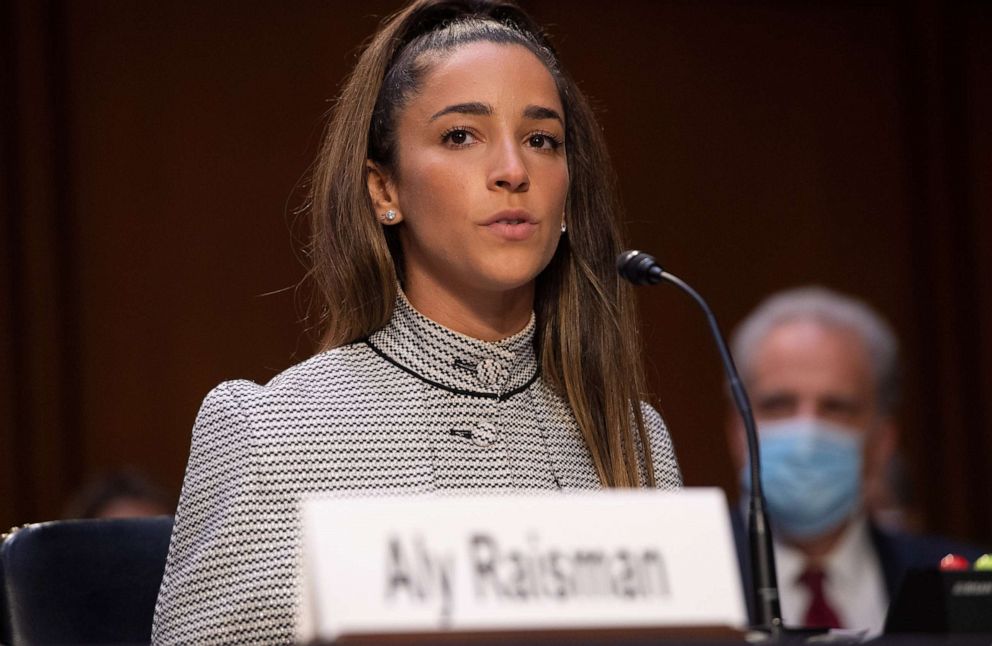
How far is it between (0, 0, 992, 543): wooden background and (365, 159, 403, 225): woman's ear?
220cm

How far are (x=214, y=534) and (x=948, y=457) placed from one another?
3.70 meters

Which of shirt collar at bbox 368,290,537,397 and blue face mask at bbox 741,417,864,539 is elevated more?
shirt collar at bbox 368,290,537,397

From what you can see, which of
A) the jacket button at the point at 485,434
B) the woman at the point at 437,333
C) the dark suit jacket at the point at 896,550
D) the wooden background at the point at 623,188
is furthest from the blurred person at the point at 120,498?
the jacket button at the point at 485,434

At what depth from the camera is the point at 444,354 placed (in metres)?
2.43

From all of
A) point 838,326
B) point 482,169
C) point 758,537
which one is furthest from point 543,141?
point 838,326

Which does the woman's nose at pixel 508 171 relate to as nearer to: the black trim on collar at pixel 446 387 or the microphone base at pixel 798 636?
the black trim on collar at pixel 446 387

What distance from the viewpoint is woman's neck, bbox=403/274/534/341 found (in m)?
2.45

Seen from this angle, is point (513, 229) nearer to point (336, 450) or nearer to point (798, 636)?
point (336, 450)

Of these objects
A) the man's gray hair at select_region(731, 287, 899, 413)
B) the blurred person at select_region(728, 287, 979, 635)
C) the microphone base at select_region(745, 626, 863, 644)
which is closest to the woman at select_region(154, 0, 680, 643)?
the microphone base at select_region(745, 626, 863, 644)

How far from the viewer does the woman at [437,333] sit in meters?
2.21

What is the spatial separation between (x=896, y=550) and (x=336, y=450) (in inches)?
77.9

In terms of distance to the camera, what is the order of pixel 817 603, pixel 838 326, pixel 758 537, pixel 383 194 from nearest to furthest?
1. pixel 758 537
2. pixel 383 194
3. pixel 817 603
4. pixel 838 326

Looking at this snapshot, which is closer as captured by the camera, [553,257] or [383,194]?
[383,194]

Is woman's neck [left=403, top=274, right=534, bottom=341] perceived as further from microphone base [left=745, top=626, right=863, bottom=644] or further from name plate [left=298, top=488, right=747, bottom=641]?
name plate [left=298, top=488, right=747, bottom=641]
